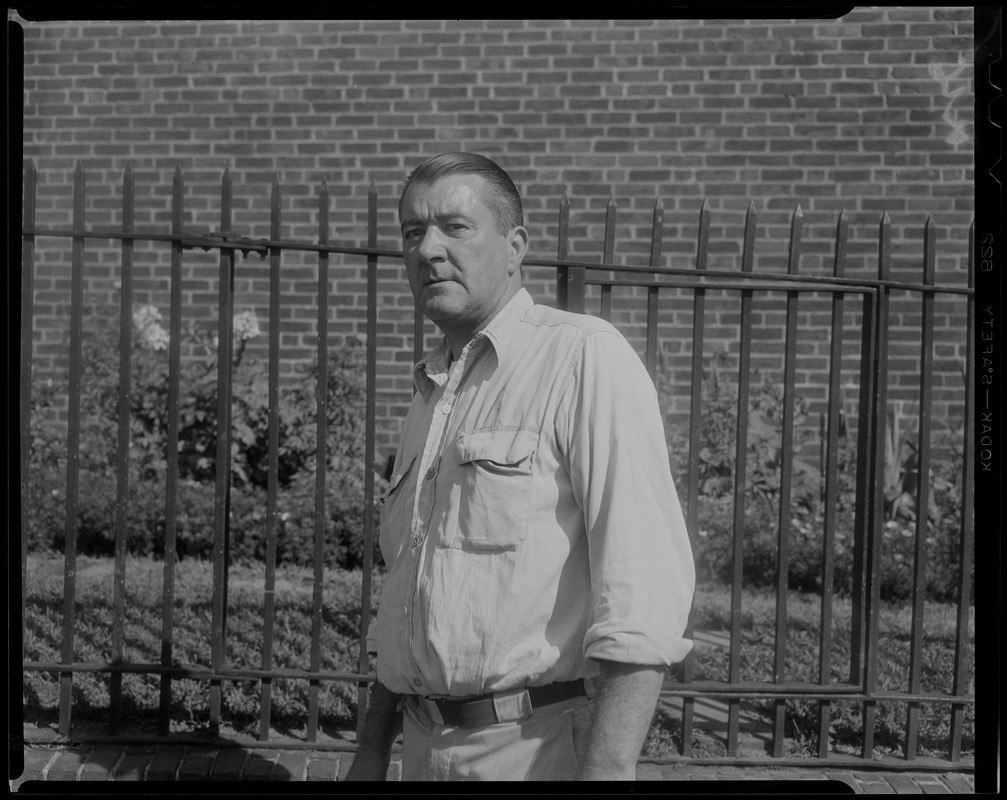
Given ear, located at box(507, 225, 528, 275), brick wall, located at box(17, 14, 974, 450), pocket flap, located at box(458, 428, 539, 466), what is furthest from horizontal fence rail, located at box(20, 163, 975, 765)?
brick wall, located at box(17, 14, 974, 450)

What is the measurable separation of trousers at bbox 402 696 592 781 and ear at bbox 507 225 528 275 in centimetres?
91

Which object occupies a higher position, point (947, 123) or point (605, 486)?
point (947, 123)

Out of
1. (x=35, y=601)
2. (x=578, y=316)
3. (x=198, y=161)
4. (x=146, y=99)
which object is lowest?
(x=35, y=601)

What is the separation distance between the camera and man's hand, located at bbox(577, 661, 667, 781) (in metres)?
1.62

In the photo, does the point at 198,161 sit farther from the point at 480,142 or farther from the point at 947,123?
the point at 947,123

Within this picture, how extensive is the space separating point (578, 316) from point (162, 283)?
500cm

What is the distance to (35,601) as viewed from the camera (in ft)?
14.9

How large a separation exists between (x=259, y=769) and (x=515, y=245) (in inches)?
89.6

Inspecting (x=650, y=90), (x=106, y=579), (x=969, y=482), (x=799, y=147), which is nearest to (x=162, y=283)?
(x=106, y=579)

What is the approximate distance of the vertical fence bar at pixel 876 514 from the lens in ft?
11.7

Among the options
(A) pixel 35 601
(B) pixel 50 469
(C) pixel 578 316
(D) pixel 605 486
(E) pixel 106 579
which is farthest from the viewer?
(B) pixel 50 469

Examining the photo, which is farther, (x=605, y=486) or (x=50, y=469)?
(x=50, y=469)

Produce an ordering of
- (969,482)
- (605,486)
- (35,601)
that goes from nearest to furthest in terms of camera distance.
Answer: (605,486), (969,482), (35,601)

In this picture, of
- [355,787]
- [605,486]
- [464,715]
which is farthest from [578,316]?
[355,787]
